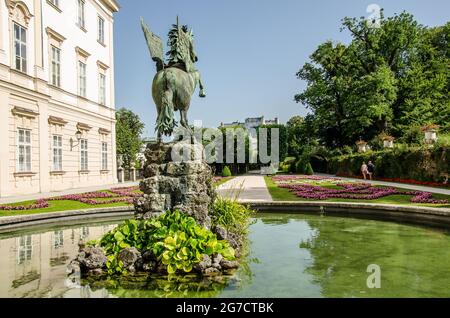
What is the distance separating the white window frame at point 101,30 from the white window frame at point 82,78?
3.80 m

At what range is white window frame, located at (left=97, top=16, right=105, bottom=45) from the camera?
28078 mm

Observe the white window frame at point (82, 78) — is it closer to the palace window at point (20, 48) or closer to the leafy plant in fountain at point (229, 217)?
the palace window at point (20, 48)

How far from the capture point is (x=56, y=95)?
71.2 ft

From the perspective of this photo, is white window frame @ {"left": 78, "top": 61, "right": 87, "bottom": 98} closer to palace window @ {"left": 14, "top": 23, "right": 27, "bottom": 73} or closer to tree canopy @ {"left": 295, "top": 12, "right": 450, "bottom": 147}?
palace window @ {"left": 14, "top": 23, "right": 27, "bottom": 73}

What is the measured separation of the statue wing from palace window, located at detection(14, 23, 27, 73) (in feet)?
48.3

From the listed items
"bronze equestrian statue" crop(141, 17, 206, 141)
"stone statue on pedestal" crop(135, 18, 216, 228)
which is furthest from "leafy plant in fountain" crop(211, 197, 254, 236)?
"bronze equestrian statue" crop(141, 17, 206, 141)

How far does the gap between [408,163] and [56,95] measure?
2406 centimetres

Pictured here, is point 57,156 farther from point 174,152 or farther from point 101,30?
point 174,152

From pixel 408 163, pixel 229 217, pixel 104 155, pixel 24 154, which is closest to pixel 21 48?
pixel 24 154

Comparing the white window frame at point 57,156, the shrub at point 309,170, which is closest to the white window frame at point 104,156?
the white window frame at point 57,156

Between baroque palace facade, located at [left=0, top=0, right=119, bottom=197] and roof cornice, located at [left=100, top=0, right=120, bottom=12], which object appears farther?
roof cornice, located at [left=100, top=0, right=120, bottom=12]

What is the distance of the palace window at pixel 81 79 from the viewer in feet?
81.4

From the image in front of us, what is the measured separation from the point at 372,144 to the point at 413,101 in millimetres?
7329
